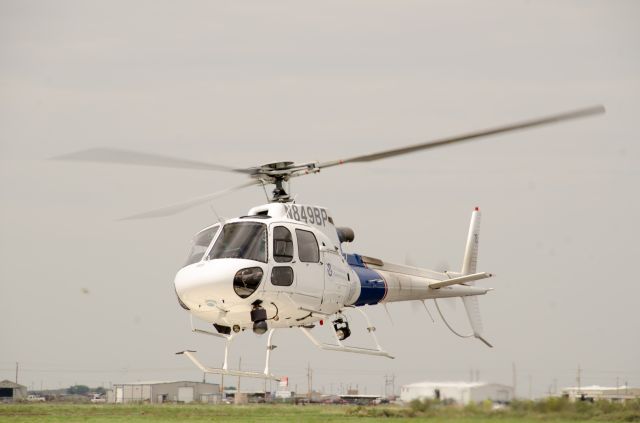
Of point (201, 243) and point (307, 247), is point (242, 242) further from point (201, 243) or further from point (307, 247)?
point (307, 247)

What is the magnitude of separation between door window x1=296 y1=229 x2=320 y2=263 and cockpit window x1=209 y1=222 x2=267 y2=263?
1145 millimetres

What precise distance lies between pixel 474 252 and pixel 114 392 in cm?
6343

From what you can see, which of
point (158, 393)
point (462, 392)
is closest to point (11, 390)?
point (158, 393)

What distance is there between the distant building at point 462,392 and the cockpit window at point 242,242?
657 cm

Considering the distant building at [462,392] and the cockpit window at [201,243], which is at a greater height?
the cockpit window at [201,243]

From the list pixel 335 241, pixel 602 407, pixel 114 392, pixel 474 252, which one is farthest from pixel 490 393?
pixel 114 392

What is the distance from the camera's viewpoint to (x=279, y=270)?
1030 inches

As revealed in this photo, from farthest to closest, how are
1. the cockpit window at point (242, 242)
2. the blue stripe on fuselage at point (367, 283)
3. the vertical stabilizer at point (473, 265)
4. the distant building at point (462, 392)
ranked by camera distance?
the vertical stabilizer at point (473, 265) → the blue stripe on fuselage at point (367, 283) → the cockpit window at point (242, 242) → the distant building at point (462, 392)

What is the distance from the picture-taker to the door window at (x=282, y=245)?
26297mm

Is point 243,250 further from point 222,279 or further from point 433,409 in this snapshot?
point 433,409

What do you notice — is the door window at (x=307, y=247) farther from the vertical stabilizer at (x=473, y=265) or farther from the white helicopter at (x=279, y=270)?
the vertical stabilizer at (x=473, y=265)

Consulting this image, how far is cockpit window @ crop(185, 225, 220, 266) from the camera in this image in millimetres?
26209

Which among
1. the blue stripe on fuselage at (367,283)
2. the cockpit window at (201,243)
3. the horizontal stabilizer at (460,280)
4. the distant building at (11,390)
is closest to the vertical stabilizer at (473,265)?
the horizontal stabilizer at (460,280)

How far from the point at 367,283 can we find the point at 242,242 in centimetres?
567
